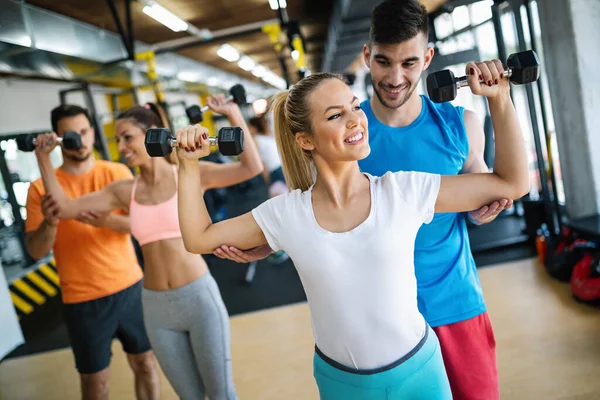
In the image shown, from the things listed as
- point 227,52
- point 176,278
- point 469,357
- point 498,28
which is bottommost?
point 469,357

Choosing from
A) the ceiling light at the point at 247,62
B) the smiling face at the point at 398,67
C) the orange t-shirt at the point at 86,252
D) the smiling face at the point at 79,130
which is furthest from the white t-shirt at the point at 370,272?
the ceiling light at the point at 247,62

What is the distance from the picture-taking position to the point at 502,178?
Answer: 4.29 feet

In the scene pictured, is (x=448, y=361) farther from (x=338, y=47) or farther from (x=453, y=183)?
(x=338, y=47)

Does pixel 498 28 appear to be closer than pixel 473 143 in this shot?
No

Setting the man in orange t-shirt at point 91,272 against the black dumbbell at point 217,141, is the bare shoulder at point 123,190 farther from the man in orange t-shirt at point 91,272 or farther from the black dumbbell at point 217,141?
the black dumbbell at point 217,141

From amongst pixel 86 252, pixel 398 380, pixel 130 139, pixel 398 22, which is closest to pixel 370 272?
pixel 398 380

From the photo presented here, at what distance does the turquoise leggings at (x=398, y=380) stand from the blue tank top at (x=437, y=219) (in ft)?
0.90

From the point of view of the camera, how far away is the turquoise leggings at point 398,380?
1.26 meters

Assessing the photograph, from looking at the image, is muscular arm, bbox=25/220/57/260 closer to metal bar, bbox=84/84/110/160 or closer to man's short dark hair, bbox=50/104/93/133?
man's short dark hair, bbox=50/104/93/133

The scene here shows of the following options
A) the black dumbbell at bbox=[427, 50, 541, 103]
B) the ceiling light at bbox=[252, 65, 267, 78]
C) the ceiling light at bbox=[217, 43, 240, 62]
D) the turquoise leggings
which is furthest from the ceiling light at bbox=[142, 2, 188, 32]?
the ceiling light at bbox=[252, 65, 267, 78]

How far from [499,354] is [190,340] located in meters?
1.97

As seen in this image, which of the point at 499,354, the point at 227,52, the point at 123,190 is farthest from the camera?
the point at 227,52

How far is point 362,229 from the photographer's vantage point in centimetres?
127

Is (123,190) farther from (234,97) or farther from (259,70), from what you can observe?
(259,70)
